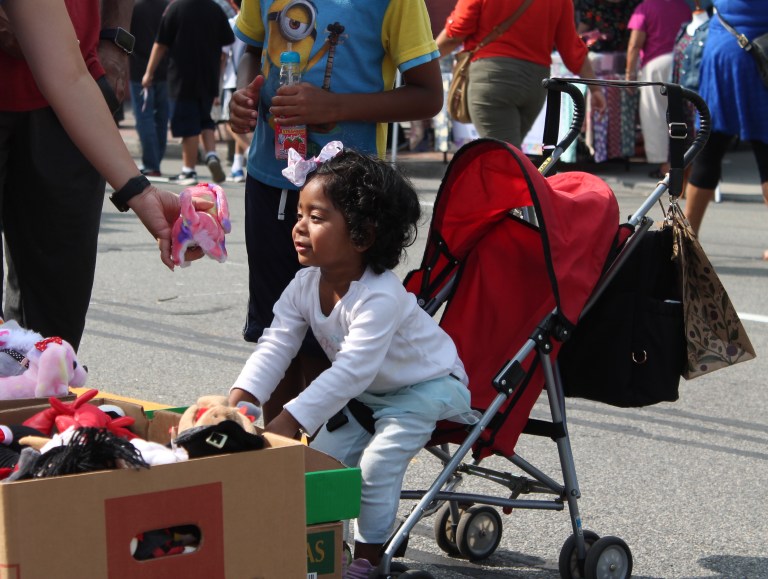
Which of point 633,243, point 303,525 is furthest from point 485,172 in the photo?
point 303,525

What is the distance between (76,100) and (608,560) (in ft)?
6.01

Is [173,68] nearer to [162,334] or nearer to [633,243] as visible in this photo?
[162,334]

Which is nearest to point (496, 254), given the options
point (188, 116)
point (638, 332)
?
point (638, 332)

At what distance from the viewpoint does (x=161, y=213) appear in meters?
3.03

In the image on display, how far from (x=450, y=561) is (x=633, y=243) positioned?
1058mm

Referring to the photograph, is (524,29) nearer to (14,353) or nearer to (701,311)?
(701,311)

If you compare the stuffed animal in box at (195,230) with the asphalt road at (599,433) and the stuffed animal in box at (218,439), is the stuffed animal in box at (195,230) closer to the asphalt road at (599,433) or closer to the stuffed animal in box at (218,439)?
the stuffed animal in box at (218,439)

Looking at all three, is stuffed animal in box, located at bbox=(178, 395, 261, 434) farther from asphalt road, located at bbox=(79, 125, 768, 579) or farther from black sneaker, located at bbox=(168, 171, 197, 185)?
black sneaker, located at bbox=(168, 171, 197, 185)

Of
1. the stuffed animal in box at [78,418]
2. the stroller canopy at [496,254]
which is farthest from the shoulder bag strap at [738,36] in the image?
the stuffed animal in box at [78,418]

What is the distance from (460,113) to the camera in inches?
320

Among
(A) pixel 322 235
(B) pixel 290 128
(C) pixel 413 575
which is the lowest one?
(C) pixel 413 575

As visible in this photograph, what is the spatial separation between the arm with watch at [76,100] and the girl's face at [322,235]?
32cm

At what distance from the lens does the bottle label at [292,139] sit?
3604 millimetres

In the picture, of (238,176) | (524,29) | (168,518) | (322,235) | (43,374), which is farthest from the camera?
(238,176)
